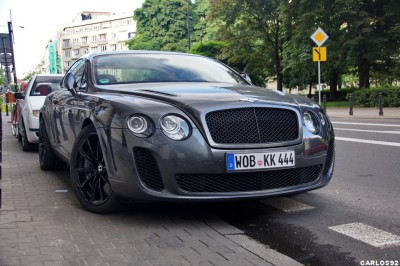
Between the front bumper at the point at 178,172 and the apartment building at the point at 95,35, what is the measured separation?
10791 cm

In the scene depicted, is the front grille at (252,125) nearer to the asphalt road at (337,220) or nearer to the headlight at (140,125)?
the headlight at (140,125)

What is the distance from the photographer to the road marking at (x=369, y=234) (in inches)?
127

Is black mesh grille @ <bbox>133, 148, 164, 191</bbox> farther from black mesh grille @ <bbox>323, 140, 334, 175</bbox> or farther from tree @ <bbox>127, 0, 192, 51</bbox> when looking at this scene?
tree @ <bbox>127, 0, 192, 51</bbox>

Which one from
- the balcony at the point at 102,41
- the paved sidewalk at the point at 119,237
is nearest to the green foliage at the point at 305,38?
the paved sidewalk at the point at 119,237

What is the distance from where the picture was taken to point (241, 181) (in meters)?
3.59

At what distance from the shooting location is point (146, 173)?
3.46 meters

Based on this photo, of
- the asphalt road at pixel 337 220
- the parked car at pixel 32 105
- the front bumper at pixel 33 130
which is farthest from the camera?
the parked car at pixel 32 105

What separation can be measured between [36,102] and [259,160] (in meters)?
5.97

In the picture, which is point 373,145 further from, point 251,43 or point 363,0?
point 251,43

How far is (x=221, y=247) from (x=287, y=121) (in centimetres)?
122

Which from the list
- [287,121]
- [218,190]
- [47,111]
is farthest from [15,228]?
[47,111]

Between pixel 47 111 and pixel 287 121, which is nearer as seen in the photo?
pixel 287 121

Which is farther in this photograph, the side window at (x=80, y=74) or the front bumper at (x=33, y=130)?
the front bumper at (x=33, y=130)

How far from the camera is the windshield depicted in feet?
15.3
